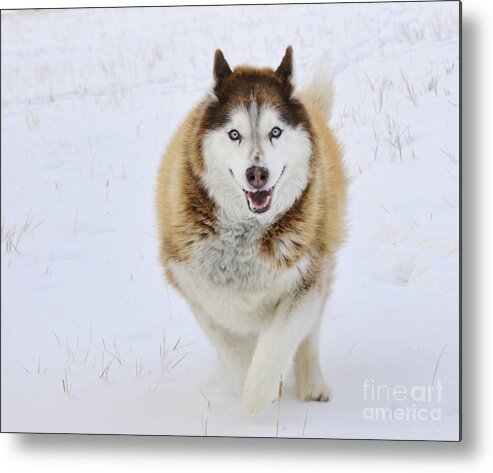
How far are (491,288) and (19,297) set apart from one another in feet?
5.19

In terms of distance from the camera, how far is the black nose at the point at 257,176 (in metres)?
2.45

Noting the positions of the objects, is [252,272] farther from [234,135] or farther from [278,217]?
[234,135]

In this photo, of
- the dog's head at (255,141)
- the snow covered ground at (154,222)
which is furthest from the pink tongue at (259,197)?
the snow covered ground at (154,222)

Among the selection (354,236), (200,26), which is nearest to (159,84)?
(200,26)

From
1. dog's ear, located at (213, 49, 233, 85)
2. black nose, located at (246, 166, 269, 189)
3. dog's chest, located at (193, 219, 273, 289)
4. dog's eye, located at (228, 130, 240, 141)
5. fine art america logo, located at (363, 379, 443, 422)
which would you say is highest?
dog's ear, located at (213, 49, 233, 85)

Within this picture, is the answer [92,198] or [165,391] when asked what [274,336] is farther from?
[92,198]

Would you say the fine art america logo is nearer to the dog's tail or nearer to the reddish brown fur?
the reddish brown fur

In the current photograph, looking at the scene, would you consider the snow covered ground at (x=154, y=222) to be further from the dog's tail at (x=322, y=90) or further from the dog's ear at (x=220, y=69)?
the dog's ear at (x=220, y=69)

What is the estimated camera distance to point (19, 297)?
119 inches

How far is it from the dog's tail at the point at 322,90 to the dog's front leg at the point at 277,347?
628 mm

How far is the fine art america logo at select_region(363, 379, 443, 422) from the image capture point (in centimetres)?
279

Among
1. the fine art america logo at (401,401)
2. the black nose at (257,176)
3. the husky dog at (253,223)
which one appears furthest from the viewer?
the fine art america logo at (401,401)

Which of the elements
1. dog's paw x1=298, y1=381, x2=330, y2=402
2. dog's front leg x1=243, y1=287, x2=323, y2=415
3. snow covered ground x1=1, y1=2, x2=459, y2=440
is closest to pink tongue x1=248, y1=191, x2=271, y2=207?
dog's front leg x1=243, y1=287, x2=323, y2=415

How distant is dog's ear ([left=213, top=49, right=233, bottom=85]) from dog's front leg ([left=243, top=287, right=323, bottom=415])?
70 centimetres
